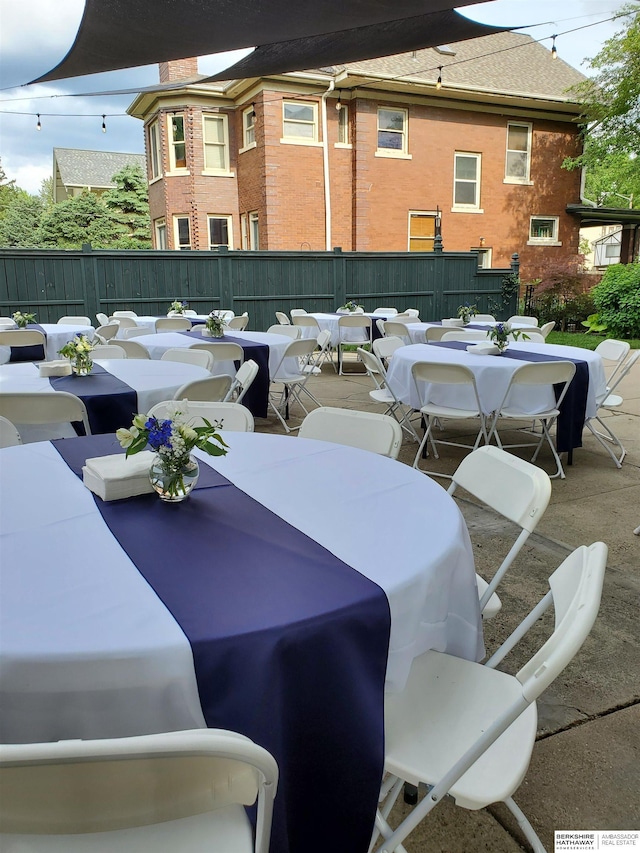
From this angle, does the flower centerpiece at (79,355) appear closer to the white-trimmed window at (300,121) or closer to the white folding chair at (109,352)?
the white folding chair at (109,352)

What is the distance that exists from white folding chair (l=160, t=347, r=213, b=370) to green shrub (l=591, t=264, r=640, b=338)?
10.6m

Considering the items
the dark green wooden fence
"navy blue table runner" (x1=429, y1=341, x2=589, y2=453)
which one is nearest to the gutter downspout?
the dark green wooden fence

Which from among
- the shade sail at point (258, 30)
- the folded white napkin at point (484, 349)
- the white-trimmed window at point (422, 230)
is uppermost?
the shade sail at point (258, 30)

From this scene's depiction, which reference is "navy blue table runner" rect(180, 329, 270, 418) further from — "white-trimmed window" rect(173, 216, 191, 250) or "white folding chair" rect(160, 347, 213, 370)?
"white-trimmed window" rect(173, 216, 191, 250)

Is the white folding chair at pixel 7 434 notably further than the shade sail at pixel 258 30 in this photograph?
No

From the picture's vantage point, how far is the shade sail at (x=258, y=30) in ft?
13.5

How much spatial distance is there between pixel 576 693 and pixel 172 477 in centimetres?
159

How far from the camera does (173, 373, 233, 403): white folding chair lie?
3.33m

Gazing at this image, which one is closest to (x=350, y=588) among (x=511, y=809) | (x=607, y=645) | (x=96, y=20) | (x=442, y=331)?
(x=511, y=809)

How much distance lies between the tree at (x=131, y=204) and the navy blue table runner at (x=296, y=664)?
27543mm

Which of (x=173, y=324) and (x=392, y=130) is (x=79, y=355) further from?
(x=392, y=130)

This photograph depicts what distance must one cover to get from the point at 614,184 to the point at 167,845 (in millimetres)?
27037

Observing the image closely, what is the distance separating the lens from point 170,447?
1.69 metres

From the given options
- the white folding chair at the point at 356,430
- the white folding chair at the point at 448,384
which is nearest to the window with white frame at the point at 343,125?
the white folding chair at the point at 448,384
